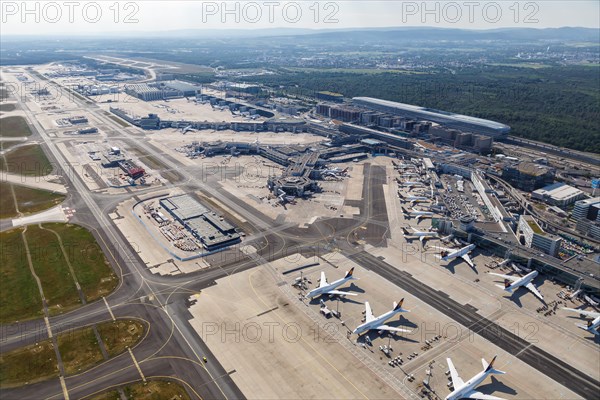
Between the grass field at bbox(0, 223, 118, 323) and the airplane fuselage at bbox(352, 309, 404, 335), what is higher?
the grass field at bbox(0, 223, 118, 323)

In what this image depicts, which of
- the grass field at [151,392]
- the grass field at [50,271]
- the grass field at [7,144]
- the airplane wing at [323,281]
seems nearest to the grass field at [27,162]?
the grass field at [7,144]

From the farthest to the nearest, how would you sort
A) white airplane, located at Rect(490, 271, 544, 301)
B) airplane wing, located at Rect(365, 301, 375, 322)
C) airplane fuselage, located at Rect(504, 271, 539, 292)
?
1. airplane fuselage, located at Rect(504, 271, 539, 292)
2. white airplane, located at Rect(490, 271, 544, 301)
3. airplane wing, located at Rect(365, 301, 375, 322)

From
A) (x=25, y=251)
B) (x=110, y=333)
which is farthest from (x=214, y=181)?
(x=110, y=333)

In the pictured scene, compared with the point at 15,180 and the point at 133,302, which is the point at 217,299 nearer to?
the point at 133,302

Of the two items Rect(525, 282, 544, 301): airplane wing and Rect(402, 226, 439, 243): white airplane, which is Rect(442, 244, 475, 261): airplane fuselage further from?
Rect(525, 282, 544, 301): airplane wing

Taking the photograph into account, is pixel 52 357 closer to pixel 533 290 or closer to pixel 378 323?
pixel 378 323

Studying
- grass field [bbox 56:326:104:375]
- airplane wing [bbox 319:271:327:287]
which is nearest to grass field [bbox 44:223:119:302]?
grass field [bbox 56:326:104:375]


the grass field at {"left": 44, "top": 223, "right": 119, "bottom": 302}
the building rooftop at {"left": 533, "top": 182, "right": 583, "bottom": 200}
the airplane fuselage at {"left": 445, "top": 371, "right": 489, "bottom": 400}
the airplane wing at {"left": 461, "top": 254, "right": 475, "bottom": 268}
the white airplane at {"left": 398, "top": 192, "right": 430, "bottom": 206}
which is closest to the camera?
the airplane fuselage at {"left": 445, "top": 371, "right": 489, "bottom": 400}

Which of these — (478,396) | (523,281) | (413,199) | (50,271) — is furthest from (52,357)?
(413,199)
